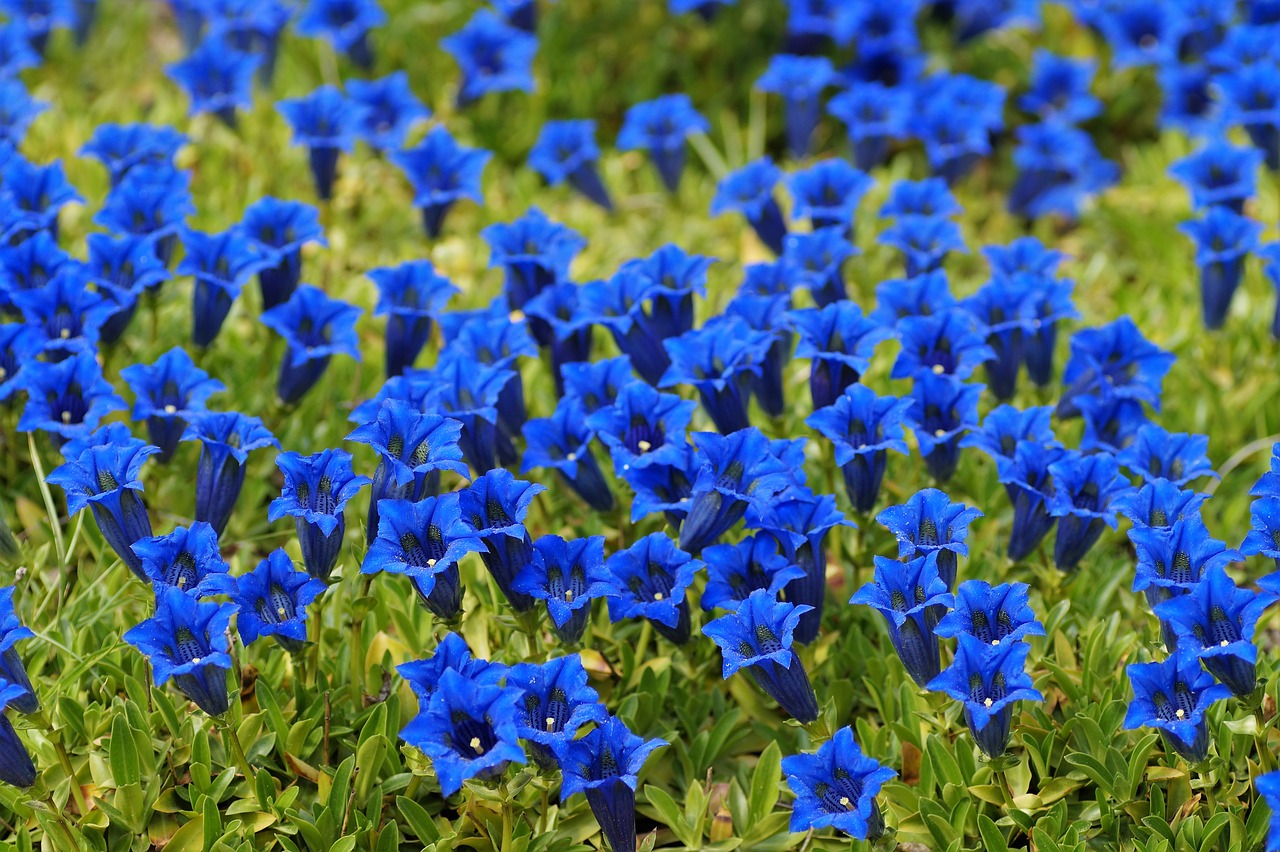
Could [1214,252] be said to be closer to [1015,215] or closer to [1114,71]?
[1015,215]

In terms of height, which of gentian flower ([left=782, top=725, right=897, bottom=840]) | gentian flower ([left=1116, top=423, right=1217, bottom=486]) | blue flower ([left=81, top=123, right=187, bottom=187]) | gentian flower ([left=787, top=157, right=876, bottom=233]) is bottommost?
gentian flower ([left=782, top=725, right=897, bottom=840])

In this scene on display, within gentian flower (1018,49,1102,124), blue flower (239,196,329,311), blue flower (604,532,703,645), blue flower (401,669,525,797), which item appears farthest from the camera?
gentian flower (1018,49,1102,124)

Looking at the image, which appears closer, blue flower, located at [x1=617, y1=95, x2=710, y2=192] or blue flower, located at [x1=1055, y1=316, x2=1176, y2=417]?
blue flower, located at [x1=1055, y1=316, x2=1176, y2=417]

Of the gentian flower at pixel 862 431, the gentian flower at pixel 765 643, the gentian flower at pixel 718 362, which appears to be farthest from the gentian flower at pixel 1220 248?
the gentian flower at pixel 765 643

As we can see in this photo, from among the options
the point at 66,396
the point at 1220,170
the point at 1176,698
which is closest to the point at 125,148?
the point at 66,396

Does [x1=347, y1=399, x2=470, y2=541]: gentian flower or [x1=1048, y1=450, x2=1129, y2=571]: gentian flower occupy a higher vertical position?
[x1=347, y1=399, x2=470, y2=541]: gentian flower

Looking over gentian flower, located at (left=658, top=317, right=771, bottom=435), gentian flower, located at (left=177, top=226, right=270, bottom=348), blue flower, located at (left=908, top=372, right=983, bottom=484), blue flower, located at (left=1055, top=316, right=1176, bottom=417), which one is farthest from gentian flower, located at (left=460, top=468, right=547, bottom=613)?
blue flower, located at (left=1055, top=316, right=1176, bottom=417)

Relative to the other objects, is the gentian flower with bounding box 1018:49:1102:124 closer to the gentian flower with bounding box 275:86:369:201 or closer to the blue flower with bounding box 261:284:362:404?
the gentian flower with bounding box 275:86:369:201

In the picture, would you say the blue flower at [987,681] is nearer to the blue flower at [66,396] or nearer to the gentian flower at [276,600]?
the gentian flower at [276,600]
